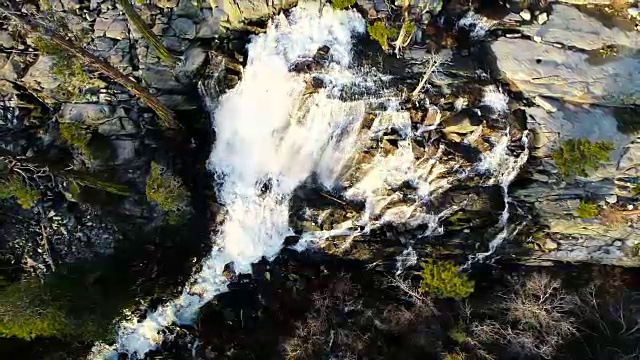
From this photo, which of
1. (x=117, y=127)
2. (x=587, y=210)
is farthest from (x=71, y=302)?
(x=587, y=210)

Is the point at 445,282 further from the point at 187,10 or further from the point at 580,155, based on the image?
the point at 187,10

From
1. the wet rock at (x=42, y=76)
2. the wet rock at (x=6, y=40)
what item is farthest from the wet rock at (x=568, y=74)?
the wet rock at (x=6, y=40)

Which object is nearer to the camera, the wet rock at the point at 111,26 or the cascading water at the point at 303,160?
the wet rock at the point at 111,26

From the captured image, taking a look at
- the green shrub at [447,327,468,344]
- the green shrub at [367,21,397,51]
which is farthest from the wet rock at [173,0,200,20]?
the green shrub at [447,327,468,344]

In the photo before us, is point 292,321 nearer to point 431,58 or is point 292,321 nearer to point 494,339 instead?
point 494,339

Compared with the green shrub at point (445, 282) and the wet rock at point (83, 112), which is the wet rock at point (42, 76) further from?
the green shrub at point (445, 282)

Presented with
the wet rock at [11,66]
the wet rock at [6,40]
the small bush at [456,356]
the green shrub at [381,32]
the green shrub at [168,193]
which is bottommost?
the small bush at [456,356]

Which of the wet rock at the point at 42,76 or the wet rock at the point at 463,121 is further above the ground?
the wet rock at the point at 42,76
